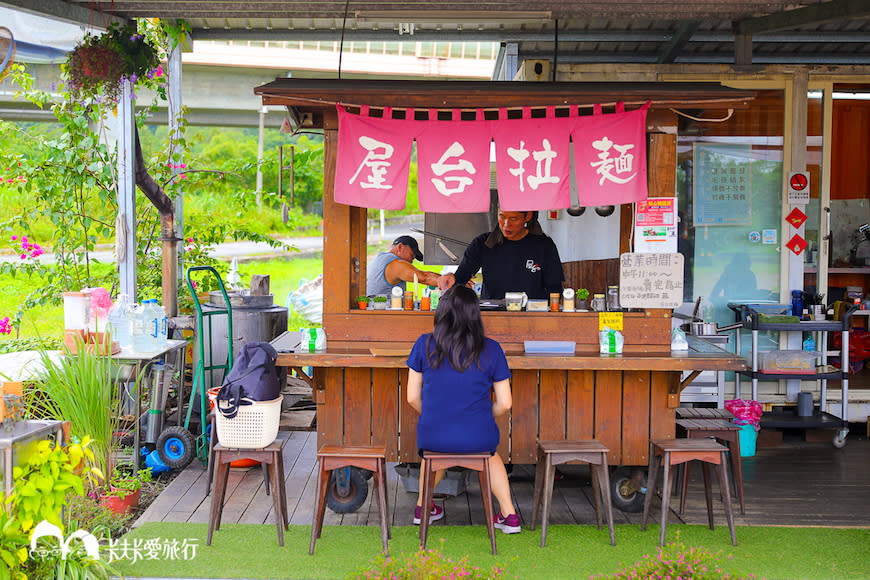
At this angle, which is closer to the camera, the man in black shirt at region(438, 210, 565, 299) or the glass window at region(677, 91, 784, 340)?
the man in black shirt at region(438, 210, 565, 299)

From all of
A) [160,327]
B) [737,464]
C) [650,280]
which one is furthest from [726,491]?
[160,327]

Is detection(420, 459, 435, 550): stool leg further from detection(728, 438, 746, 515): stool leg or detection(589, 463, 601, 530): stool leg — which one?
detection(728, 438, 746, 515): stool leg

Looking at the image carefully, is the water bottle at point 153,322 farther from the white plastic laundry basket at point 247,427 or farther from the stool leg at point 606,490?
the stool leg at point 606,490

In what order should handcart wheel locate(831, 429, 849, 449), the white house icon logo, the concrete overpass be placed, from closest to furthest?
the white house icon logo, handcart wheel locate(831, 429, 849, 449), the concrete overpass

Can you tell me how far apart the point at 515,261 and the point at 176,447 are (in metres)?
3.27

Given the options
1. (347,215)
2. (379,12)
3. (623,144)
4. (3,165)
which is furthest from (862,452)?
(3,165)

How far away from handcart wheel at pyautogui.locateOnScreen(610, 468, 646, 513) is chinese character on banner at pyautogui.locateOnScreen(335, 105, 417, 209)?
2.53 metres

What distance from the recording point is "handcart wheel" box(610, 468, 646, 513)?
18.6ft

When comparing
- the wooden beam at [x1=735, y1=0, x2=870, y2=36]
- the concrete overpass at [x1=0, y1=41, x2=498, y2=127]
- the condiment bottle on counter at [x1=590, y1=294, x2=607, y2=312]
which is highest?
the concrete overpass at [x1=0, y1=41, x2=498, y2=127]

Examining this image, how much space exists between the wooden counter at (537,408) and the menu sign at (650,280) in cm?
38

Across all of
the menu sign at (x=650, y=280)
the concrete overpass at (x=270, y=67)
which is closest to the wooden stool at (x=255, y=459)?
the menu sign at (x=650, y=280)

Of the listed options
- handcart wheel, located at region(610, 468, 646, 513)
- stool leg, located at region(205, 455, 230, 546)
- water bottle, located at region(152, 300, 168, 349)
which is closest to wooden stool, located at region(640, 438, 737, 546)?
handcart wheel, located at region(610, 468, 646, 513)

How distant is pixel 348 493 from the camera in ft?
18.2

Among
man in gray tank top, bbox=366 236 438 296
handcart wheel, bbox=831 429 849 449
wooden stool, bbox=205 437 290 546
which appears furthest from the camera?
handcart wheel, bbox=831 429 849 449
